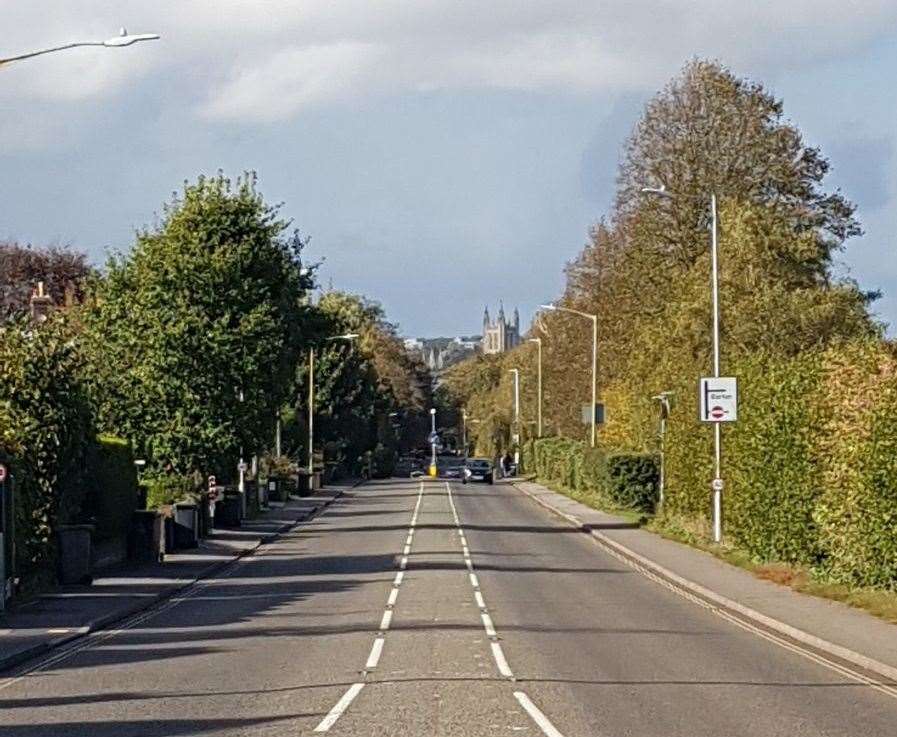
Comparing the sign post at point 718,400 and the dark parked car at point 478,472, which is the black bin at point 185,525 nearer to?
the sign post at point 718,400

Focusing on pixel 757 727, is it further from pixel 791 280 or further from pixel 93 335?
pixel 791 280

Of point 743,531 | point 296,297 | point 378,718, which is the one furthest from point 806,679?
point 296,297

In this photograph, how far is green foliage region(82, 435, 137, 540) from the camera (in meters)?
36.1

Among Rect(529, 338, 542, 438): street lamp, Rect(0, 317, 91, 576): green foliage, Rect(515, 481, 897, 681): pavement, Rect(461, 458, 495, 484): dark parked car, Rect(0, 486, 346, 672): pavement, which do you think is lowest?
Rect(0, 486, 346, 672): pavement

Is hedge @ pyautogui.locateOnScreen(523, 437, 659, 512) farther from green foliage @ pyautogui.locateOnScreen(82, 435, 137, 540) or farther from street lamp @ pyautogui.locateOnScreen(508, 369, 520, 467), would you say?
green foliage @ pyautogui.locateOnScreen(82, 435, 137, 540)

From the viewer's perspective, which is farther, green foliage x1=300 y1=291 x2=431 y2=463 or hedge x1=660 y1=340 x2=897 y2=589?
green foliage x1=300 y1=291 x2=431 y2=463

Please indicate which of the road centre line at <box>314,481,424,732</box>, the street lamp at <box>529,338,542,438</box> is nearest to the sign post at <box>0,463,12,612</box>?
the road centre line at <box>314,481,424,732</box>

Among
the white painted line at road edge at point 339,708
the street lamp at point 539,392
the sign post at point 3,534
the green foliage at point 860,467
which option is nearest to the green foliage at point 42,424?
the sign post at point 3,534

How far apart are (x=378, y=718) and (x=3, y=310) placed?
2394 inches

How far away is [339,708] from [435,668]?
3.19 meters

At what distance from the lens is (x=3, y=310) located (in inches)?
2825

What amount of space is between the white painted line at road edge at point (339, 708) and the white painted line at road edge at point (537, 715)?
5.06ft

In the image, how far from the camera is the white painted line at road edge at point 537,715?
13218 mm

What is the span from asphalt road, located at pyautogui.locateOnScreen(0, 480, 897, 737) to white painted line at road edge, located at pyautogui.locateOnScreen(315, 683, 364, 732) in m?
0.06
